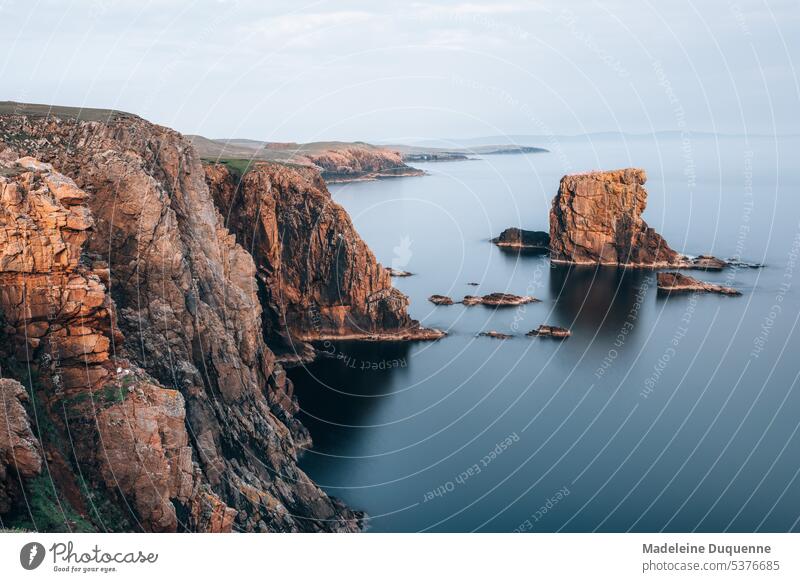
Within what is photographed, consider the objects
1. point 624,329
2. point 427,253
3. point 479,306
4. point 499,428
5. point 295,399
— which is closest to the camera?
point 499,428

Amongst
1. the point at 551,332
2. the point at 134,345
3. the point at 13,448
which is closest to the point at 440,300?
the point at 551,332

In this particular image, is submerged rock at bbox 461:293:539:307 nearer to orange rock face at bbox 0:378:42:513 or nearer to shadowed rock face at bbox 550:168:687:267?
A: shadowed rock face at bbox 550:168:687:267

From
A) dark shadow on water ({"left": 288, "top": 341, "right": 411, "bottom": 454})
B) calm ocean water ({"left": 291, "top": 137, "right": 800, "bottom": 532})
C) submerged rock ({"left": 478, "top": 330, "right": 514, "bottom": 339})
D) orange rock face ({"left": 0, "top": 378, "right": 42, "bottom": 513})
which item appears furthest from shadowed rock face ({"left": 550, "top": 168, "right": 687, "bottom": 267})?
orange rock face ({"left": 0, "top": 378, "right": 42, "bottom": 513})

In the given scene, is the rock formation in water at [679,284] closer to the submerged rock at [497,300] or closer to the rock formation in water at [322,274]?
the submerged rock at [497,300]

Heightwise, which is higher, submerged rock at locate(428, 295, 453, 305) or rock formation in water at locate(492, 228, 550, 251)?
rock formation in water at locate(492, 228, 550, 251)

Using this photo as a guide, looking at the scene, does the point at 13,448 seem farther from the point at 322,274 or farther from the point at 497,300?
the point at 497,300
